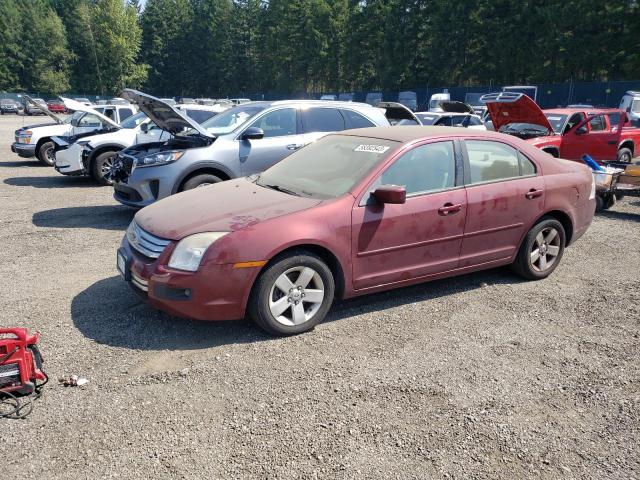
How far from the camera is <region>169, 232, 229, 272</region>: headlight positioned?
3.83 metres

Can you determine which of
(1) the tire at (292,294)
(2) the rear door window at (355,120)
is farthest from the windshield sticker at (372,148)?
(2) the rear door window at (355,120)

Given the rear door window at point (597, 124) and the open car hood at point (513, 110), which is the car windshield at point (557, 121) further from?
the rear door window at point (597, 124)

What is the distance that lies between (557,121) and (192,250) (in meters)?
9.95

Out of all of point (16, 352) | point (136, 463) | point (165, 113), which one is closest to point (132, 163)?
point (165, 113)

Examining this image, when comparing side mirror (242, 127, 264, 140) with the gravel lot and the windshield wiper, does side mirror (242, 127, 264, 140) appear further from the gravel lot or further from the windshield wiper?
the gravel lot

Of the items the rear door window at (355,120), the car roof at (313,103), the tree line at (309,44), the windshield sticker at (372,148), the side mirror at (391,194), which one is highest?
the tree line at (309,44)

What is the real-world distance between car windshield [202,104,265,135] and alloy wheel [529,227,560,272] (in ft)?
14.6

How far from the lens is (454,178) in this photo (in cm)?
479

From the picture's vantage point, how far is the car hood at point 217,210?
3980 mm

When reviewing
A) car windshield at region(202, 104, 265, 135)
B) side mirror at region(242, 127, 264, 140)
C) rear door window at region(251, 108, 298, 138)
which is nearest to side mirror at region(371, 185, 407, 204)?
side mirror at region(242, 127, 264, 140)

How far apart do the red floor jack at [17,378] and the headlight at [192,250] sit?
1088mm

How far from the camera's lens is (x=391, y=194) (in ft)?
13.6

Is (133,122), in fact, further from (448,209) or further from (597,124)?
(597,124)

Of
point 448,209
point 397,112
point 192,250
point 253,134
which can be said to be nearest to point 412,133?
point 448,209
